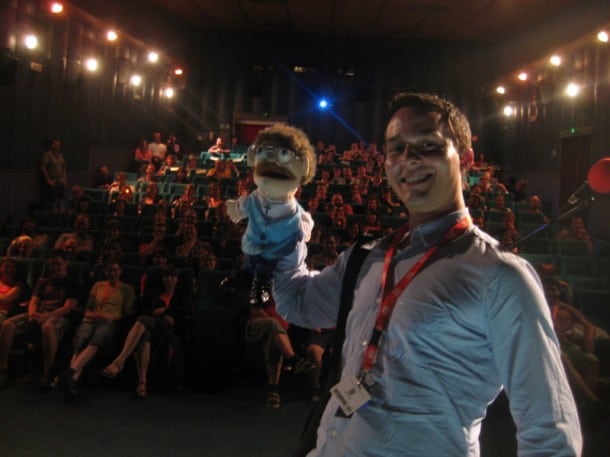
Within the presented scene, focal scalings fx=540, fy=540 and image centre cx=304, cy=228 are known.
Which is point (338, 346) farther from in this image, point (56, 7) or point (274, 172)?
point (56, 7)

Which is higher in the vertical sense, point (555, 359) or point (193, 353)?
point (555, 359)

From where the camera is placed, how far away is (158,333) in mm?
4184

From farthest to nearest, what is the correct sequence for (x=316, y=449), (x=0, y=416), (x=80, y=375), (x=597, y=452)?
(x=80, y=375)
(x=0, y=416)
(x=597, y=452)
(x=316, y=449)

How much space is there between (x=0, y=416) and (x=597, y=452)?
3.66m

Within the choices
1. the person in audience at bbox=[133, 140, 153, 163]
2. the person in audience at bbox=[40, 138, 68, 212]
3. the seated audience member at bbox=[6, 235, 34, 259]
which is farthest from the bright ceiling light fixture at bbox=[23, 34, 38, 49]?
the seated audience member at bbox=[6, 235, 34, 259]

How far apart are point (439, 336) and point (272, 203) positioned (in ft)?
1.60

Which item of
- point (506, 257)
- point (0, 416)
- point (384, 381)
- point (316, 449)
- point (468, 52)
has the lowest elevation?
point (0, 416)

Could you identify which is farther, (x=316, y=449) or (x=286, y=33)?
(x=286, y=33)

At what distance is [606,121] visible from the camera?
8984mm

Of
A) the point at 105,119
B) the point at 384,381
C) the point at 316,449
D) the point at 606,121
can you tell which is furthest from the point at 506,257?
the point at 105,119

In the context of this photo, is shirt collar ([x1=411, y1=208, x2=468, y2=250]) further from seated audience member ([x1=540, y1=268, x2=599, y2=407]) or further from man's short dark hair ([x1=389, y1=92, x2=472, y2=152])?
seated audience member ([x1=540, y1=268, x2=599, y2=407])

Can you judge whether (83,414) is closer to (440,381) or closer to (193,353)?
(193,353)

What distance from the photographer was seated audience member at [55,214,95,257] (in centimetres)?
567

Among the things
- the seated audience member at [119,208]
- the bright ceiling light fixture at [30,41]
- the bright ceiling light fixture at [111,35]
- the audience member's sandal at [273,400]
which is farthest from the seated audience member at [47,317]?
the bright ceiling light fixture at [111,35]
